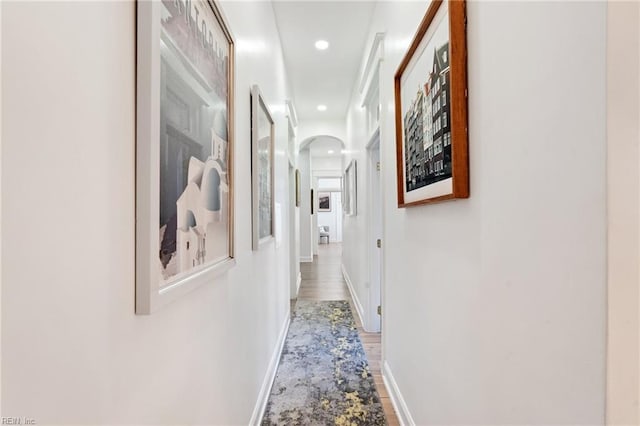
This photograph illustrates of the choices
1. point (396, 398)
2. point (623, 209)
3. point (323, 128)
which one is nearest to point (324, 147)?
point (323, 128)

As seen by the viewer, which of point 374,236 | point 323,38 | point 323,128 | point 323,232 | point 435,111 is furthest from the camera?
point 323,232

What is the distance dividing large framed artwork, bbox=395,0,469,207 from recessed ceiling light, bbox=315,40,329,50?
67.2 inches

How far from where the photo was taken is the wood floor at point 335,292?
227 centimetres

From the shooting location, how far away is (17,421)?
41 cm

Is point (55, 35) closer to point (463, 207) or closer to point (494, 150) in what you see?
point (494, 150)

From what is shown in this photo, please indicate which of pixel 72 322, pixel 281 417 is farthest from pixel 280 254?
pixel 72 322

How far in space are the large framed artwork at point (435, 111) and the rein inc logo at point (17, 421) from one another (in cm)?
107

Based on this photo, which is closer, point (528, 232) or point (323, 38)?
point (528, 232)

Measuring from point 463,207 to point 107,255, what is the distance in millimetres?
986

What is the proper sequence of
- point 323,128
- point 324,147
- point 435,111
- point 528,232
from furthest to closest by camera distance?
1. point 324,147
2. point 323,128
3. point 435,111
4. point 528,232

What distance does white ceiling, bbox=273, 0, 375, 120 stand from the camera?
269cm

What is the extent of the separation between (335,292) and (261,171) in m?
3.43

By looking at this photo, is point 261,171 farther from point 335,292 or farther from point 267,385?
point 335,292

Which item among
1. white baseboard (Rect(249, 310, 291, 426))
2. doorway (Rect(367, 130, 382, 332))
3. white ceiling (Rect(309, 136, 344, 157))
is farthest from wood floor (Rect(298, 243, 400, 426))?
white ceiling (Rect(309, 136, 344, 157))
